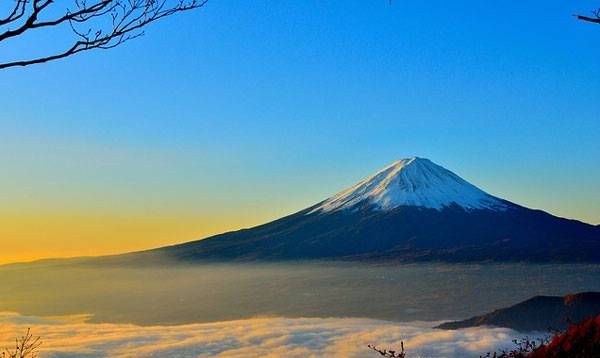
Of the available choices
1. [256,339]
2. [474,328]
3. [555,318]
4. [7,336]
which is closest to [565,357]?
[555,318]

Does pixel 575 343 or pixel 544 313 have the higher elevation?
pixel 575 343

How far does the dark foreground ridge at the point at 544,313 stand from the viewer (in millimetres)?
126375

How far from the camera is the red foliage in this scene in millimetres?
11102

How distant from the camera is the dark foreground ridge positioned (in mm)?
126375

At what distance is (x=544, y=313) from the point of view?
147500mm

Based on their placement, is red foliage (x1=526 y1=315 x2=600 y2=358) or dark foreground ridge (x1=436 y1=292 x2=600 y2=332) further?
dark foreground ridge (x1=436 y1=292 x2=600 y2=332)

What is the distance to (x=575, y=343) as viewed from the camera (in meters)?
11.3

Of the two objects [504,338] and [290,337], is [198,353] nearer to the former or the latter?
[290,337]

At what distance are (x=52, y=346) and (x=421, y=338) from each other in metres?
79.1

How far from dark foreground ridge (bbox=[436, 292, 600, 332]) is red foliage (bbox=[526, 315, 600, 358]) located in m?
115

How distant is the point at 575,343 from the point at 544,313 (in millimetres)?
144137

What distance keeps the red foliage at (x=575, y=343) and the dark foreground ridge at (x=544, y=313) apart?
378 feet

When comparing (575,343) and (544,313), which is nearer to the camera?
(575,343)

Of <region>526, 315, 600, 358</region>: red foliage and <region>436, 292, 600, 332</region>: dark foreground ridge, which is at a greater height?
<region>526, 315, 600, 358</region>: red foliage
